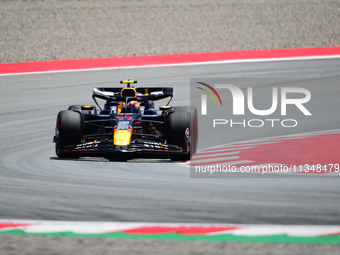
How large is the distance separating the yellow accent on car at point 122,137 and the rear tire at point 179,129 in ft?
2.17

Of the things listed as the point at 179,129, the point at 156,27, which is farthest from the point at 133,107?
the point at 156,27

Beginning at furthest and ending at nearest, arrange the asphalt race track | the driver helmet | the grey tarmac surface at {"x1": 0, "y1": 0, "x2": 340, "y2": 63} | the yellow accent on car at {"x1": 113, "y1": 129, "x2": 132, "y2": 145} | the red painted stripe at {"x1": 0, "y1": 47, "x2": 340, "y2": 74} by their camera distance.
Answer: the grey tarmac surface at {"x1": 0, "y1": 0, "x2": 340, "y2": 63}, the red painted stripe at {"x1": 0, "y1": 47, "x2": 340, "y2": 74}, the driver helmet, the yellow accent on car at {"x1": 113, "y1": 129, "x2": 132, "y2": 145}, the asphalt race track

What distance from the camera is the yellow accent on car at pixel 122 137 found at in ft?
27.2

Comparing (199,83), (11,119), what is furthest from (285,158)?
(199,83)

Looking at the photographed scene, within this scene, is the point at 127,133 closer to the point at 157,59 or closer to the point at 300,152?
the point at 300,152

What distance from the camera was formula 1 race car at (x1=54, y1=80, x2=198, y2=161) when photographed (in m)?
8.33

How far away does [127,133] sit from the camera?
8.43 meters

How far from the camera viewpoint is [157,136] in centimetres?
875

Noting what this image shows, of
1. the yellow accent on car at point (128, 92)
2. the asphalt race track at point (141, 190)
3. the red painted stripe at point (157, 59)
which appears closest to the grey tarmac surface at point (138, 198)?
the asphalt race track at point (141, 190)

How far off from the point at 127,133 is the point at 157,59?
11379 millimetres

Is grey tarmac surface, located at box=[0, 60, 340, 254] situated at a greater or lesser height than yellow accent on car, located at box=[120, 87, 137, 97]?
lesser

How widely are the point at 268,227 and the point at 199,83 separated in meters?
11.1

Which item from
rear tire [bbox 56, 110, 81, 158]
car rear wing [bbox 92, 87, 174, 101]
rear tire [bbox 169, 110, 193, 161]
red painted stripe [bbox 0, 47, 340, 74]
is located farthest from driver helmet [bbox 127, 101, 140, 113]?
red painted stripe [bbox 0, 47, 340, 74]

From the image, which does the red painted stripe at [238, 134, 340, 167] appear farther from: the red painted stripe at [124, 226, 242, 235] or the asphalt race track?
the red painted stripe at [124, 226, 242, 235]
